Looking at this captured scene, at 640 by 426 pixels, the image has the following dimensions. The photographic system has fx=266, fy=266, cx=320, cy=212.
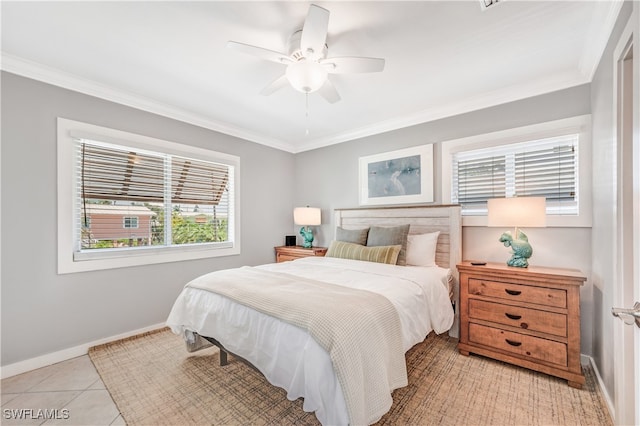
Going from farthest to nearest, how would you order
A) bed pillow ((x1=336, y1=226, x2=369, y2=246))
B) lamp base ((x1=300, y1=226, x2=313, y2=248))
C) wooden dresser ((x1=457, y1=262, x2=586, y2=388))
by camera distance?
1. lamp base ((x1=300, y1=226, x2=313, y2=248))
2. bed pillow ((x1=336, y1=226, x2=369, y2=246))
3. wooden dresser ((x1=457, y1=262, x2=586, y2=388))

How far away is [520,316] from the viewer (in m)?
2.23

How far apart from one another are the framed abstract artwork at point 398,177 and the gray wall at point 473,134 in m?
0.09

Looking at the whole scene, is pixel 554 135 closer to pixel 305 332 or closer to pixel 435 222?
pixel 435 222

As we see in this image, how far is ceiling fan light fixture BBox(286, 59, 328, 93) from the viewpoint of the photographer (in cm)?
187

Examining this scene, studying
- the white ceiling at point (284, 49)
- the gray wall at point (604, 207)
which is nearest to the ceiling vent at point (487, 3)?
the white ceiling at point (284, 49)

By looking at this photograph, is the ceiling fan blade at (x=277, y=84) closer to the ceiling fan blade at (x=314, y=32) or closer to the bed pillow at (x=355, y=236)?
the ceiling fan blade at (x=314, y=32)

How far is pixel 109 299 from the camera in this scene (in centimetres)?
276

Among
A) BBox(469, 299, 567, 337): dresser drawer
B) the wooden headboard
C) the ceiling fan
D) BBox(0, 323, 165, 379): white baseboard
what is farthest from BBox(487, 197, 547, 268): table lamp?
BBox(0, 323, 165, 379): white baseboard

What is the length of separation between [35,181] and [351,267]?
117 inches

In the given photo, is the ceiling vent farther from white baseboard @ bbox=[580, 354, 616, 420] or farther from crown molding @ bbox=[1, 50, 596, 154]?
white baseboard @ bbox=[580, 354, 616, 420]

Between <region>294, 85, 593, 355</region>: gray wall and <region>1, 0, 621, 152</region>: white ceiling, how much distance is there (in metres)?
0.14

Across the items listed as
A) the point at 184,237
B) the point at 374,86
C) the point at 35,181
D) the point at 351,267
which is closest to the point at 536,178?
the point at 374,86

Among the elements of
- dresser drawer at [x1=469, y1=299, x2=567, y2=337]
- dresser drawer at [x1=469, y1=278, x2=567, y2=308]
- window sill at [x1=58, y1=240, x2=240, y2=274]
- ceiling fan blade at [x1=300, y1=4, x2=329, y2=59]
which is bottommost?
dresser drawer at [x1=469, y1=299, x2=567, y2=337]

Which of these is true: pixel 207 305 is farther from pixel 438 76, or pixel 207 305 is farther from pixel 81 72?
pixel 438 76
